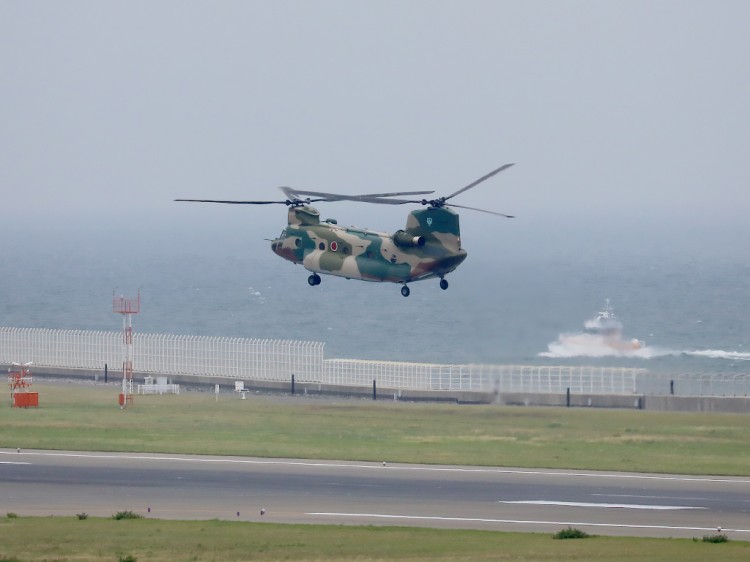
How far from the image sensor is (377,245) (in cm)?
6150

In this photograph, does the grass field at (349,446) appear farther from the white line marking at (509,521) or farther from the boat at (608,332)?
the boat at (608,332)

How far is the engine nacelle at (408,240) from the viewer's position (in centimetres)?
5997

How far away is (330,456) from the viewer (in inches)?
2355

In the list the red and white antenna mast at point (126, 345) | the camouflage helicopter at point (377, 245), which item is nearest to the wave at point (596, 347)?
the red and white antenna mast at point (126, 345)

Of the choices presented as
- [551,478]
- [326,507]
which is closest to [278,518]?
[326,507]

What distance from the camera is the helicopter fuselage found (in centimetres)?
5994

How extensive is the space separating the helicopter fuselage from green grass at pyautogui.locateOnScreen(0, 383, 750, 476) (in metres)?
7.68

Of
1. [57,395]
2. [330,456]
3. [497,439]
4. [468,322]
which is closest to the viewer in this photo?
[330,456]

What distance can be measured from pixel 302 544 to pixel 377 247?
21793 mm

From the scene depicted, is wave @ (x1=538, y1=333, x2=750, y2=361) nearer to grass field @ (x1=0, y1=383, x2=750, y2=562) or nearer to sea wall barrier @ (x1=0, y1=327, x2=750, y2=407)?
sea wall barrier @ (x1=0, y1=327, x2=750, y2=407)

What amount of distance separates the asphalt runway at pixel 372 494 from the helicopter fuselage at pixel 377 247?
28.5 ft

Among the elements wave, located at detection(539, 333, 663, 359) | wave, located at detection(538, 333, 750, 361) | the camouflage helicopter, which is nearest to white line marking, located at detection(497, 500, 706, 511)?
the camouflage helicopter

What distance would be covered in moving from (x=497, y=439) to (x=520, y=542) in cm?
2257

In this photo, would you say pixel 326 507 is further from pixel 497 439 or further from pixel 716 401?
pixel 716 401
